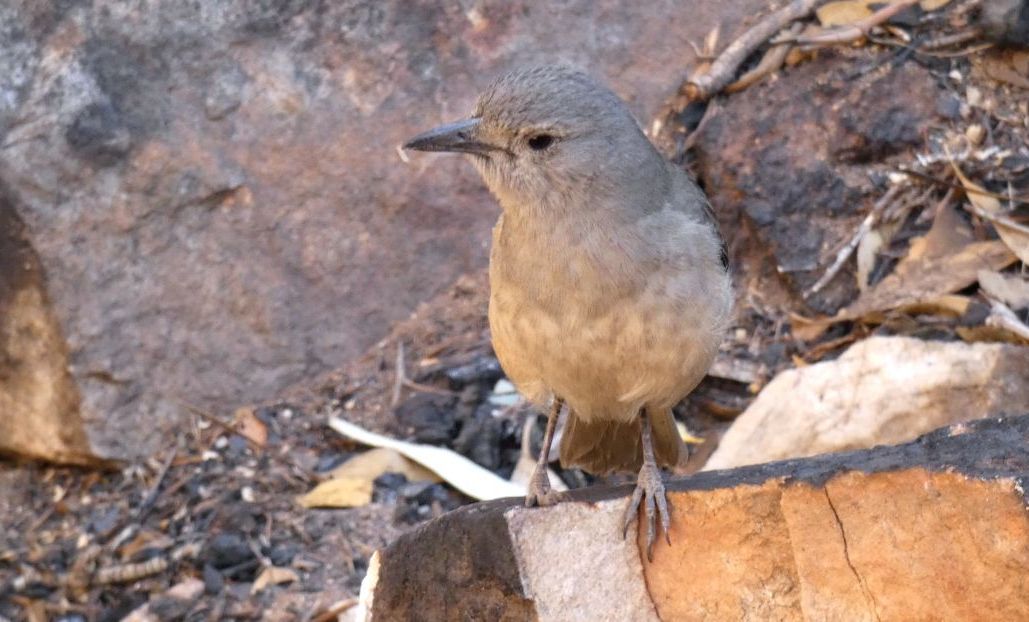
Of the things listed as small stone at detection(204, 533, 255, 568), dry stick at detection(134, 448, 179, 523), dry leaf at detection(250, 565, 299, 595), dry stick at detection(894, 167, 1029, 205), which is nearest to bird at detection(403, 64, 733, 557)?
dry leaf at detection(250, 565, 299, 595)

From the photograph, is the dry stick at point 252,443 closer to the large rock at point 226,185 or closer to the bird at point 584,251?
the large rock at point 226,185

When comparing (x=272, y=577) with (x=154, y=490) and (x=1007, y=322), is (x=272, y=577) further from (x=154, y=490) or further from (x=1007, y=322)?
(x=1007, y=322)

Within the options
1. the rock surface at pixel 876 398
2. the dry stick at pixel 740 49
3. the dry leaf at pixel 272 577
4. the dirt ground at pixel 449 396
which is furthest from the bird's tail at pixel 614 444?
the dry stick at pixel 740 49

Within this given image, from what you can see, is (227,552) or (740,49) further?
(740,49)

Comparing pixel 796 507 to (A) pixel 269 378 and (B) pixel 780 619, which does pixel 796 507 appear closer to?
(B) pixel 780 619

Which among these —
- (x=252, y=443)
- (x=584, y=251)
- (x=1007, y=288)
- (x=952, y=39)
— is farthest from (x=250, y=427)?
(x=952, y=39)

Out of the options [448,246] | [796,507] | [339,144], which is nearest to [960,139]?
[448,246]

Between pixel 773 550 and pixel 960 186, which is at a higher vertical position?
pixel 773 550
